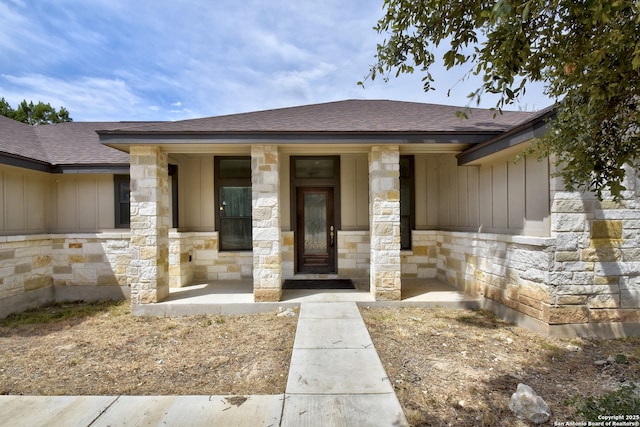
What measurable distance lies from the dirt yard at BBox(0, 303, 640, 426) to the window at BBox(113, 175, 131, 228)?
2270mm

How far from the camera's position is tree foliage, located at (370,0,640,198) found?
1998mm

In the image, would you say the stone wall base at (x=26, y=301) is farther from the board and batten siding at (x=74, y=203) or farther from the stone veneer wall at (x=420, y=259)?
the stone veneer wall at (x=420, y=259)

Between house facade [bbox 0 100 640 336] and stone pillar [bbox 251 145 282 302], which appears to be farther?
stone pillar [bbox 251 145 282 302]

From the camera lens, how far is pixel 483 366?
352cm

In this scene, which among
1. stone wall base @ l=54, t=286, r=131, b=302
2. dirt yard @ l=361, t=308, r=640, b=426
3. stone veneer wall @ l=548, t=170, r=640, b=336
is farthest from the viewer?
stone wall base @ l=54, t=286, r=131, b=302

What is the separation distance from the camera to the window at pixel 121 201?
6.91 metres

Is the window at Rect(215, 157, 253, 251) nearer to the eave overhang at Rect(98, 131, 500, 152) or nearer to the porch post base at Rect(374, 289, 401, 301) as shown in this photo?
the eave overhang at Rect(98, 131, 500, 152)

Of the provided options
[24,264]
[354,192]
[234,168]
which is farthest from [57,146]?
[354,192]

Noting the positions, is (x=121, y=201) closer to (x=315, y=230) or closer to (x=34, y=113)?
(x=315, y=230)

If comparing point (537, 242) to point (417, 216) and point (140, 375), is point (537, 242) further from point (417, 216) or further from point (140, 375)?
point (140, 375)

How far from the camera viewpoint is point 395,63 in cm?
307

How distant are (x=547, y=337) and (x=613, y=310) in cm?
99

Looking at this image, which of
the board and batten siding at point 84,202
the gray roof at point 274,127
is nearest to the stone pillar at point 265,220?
the gray roof at point 274,127

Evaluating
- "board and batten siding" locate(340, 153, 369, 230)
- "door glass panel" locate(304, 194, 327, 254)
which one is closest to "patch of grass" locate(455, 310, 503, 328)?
"board and batten siding" locate(340, 153, 369, 230)
